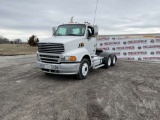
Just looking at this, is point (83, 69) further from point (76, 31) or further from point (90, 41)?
point (76, 31)

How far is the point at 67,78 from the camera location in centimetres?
757

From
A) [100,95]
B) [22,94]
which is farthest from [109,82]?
[22,94]

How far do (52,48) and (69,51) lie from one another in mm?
688

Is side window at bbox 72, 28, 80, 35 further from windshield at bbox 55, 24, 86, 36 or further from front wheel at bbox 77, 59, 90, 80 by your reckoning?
front wheel at bbox 77, 59, 90, 80

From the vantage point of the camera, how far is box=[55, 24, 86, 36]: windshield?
7.86 m

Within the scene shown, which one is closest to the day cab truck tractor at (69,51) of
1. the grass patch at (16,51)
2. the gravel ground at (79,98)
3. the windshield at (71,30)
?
the windshield at (71,30)

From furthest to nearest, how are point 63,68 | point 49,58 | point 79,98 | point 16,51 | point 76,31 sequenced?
point 16,51
point 76,31
point 49,58
point 63,68
point 79,98

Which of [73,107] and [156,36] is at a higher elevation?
[156,36]

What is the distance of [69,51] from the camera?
6793 millimetres

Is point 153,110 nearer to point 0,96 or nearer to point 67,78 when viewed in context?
point 67,78

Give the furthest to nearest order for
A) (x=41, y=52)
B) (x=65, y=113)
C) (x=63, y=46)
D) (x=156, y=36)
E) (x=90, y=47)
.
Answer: (x=156, y=36) → (x=90, y=47) → (x=41, y=52) → (x=63, y=46) → (x=65, y=113)

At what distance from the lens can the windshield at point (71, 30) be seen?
786cm

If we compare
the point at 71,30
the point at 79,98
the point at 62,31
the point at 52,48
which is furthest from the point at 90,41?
the point at 79,98

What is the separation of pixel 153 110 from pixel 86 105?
1.85 meters
